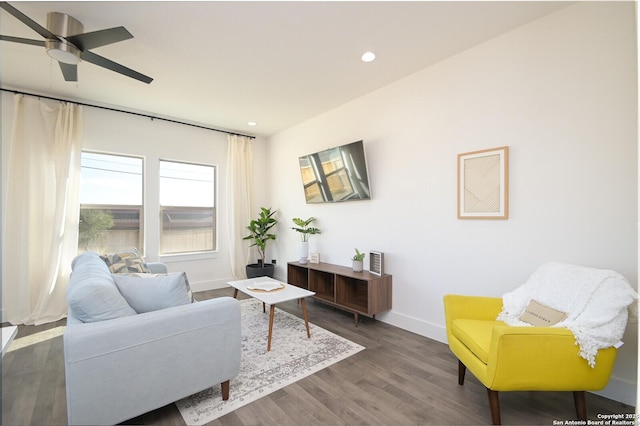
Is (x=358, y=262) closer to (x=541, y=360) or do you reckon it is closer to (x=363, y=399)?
(x=363, y=399)

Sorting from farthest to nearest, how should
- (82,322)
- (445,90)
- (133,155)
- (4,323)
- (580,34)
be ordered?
(133,155), (4,323), (445,90), (580,34), (82,322)

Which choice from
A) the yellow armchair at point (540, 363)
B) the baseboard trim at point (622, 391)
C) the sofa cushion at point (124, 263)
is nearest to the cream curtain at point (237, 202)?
the sofa cushion at point (124, 263)

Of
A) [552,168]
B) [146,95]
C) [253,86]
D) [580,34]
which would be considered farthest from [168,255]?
[580,34]

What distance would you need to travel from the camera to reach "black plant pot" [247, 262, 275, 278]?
15.5 ft

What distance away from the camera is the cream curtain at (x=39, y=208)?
3.32 meters

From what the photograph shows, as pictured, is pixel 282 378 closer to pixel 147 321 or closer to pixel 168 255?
pixel 147 321

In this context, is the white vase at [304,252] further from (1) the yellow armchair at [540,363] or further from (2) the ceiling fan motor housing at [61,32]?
(2) the ceiling fan motor housing at [61,32]

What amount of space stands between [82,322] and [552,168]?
3.27 metres

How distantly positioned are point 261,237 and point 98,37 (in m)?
3.43

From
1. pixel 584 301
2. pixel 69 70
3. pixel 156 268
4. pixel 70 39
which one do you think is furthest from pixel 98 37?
pixel 584 301

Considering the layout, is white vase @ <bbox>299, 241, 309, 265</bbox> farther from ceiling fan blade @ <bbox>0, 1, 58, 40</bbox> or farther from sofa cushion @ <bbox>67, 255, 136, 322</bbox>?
ceiling fan blade @ <bbox>0, 1, 58, 40</bbox>

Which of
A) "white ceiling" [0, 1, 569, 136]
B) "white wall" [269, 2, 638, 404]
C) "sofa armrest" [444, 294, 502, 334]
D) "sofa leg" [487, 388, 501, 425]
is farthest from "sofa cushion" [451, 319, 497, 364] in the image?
"white ceiling" [0, 1, 569, 136]

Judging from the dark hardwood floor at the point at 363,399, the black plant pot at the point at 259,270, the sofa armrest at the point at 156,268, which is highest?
the sofa armrest at the point at 156,268

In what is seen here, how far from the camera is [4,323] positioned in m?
3.28
